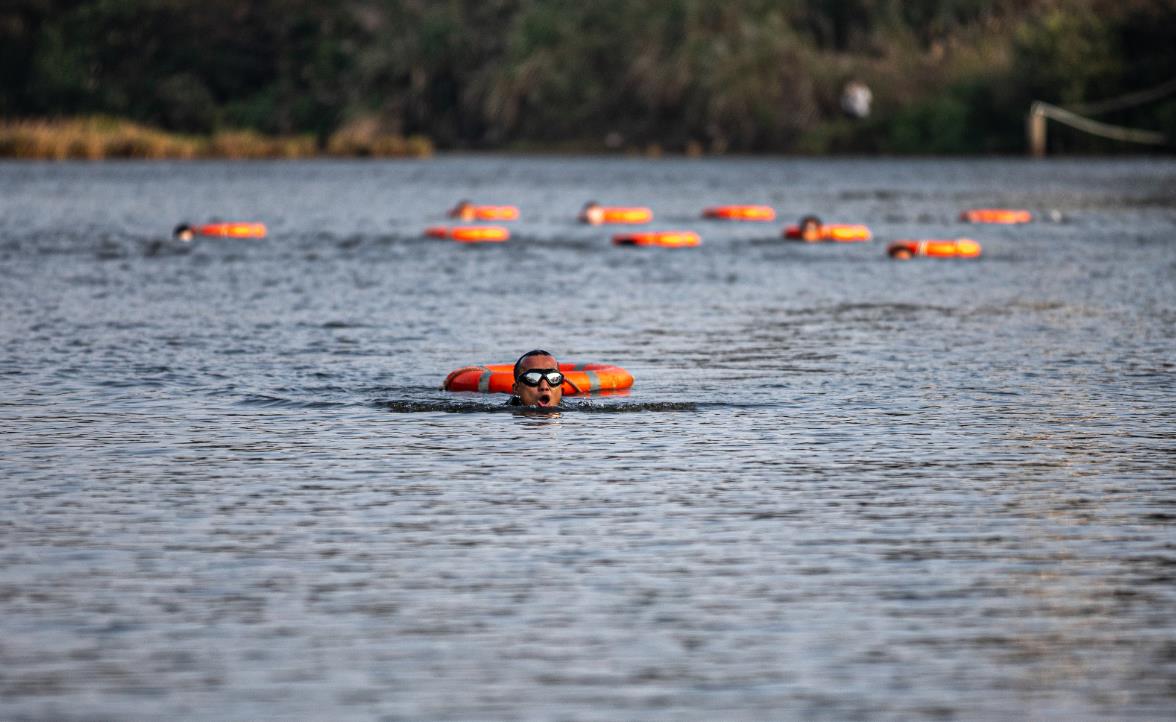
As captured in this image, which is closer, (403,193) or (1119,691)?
(1119,691)

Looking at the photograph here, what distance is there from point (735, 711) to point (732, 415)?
927 cm

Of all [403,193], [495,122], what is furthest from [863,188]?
[495,122]

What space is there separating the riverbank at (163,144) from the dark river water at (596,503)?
61.8 m

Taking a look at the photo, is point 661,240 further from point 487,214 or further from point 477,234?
point 487,214

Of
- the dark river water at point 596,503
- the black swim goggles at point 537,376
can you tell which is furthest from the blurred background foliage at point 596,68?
the black swim goggles at point 537,376

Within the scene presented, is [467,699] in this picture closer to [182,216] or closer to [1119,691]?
[1119,691]

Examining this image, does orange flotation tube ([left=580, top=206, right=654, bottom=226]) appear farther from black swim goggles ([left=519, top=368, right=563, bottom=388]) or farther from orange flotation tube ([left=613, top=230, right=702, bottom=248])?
black swim goggles ([left=519, top=368, right=563, bottom=388])

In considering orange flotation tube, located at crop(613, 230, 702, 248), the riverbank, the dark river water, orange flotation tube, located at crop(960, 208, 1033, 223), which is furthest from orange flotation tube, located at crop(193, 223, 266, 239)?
the riverbank

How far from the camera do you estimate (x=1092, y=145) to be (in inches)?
3563

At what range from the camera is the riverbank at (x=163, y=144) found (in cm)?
9362

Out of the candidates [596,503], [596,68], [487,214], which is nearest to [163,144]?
[596,68]

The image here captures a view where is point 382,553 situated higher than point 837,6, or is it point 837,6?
point 837,6

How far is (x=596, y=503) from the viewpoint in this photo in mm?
14367

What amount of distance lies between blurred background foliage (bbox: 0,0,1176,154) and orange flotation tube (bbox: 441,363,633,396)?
7128 cm
